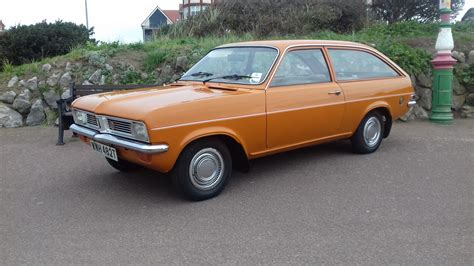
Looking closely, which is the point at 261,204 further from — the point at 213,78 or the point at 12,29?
the point at 12,29

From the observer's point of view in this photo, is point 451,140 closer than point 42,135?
Yes

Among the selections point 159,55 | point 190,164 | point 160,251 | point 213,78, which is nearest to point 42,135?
point 159,55

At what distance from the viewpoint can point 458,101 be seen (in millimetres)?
9352

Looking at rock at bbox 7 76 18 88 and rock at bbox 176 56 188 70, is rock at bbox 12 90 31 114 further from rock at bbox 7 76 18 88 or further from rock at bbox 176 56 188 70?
rock at bbox 176 56 188 70

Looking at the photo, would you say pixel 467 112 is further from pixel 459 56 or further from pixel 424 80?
pixel 459 56

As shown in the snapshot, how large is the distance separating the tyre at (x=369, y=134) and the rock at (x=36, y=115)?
623cm

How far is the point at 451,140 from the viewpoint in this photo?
7.29 metres

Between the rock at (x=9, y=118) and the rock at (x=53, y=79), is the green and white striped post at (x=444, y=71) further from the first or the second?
the rock at (x=9, y=118)

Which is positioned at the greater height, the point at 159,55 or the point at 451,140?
the point at 159,55

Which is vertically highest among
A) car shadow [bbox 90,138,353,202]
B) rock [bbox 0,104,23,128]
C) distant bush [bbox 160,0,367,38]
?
distant bush [bbox 160,0,367,38]

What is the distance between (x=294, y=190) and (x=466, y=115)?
585 cm

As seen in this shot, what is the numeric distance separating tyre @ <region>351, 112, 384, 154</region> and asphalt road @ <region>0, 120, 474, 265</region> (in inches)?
5.2

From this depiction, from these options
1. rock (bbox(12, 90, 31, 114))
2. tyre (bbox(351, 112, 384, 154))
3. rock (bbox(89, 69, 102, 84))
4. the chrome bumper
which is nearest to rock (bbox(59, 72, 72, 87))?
rock (bbox(89, 69, 102, 84))

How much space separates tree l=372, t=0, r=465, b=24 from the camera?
15.5 metres
